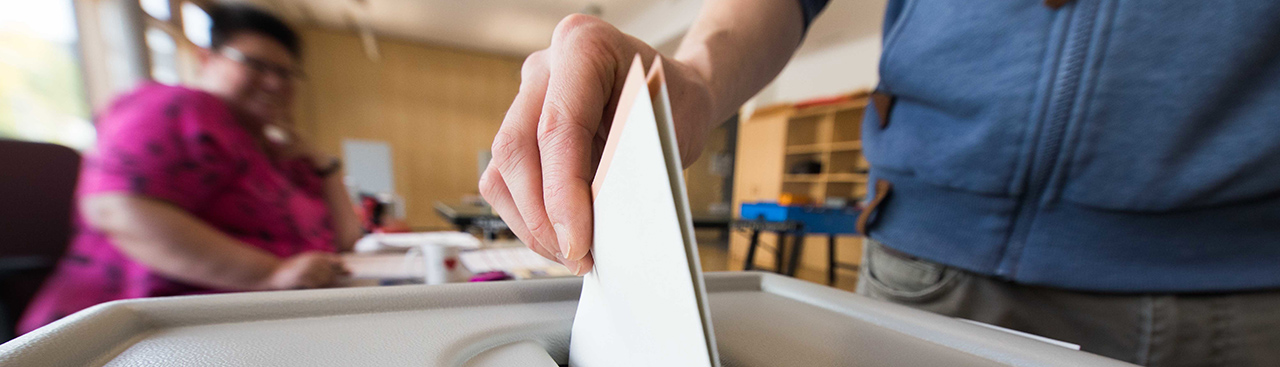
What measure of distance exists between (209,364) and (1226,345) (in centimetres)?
87

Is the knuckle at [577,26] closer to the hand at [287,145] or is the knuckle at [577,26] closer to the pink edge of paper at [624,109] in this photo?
the pink edge of paper at [624,109]

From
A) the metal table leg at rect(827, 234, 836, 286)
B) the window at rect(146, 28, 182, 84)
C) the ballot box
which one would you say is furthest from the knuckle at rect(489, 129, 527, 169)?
the window at rect(146, 28, 182, 84)

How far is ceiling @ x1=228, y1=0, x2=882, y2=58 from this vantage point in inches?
155

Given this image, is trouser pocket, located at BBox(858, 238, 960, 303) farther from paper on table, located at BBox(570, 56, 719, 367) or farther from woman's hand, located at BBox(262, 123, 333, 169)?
woman's hand, located at BBox(262, 123, 333, 169)

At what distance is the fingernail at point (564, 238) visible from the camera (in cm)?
28

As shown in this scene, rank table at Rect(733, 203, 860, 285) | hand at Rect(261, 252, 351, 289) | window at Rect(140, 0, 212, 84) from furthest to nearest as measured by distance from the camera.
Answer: window at Rect(140, 0, 212, 84)
table at Rect(733, 203, 860, 285)
hand at Rect(261, 252, 351, 289)

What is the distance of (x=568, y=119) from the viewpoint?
292 millimetres

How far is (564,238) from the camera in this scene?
0.96 ft

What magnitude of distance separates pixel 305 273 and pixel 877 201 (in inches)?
43.3

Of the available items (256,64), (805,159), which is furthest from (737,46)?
(805,159)

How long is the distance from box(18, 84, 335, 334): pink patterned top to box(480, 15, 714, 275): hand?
0.92 meters

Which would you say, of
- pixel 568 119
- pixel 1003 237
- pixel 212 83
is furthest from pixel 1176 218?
pixel 212 83

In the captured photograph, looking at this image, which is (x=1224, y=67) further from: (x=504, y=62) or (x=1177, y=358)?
(x=504, y=62)

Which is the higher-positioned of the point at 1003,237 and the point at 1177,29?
the point at 1177,29
